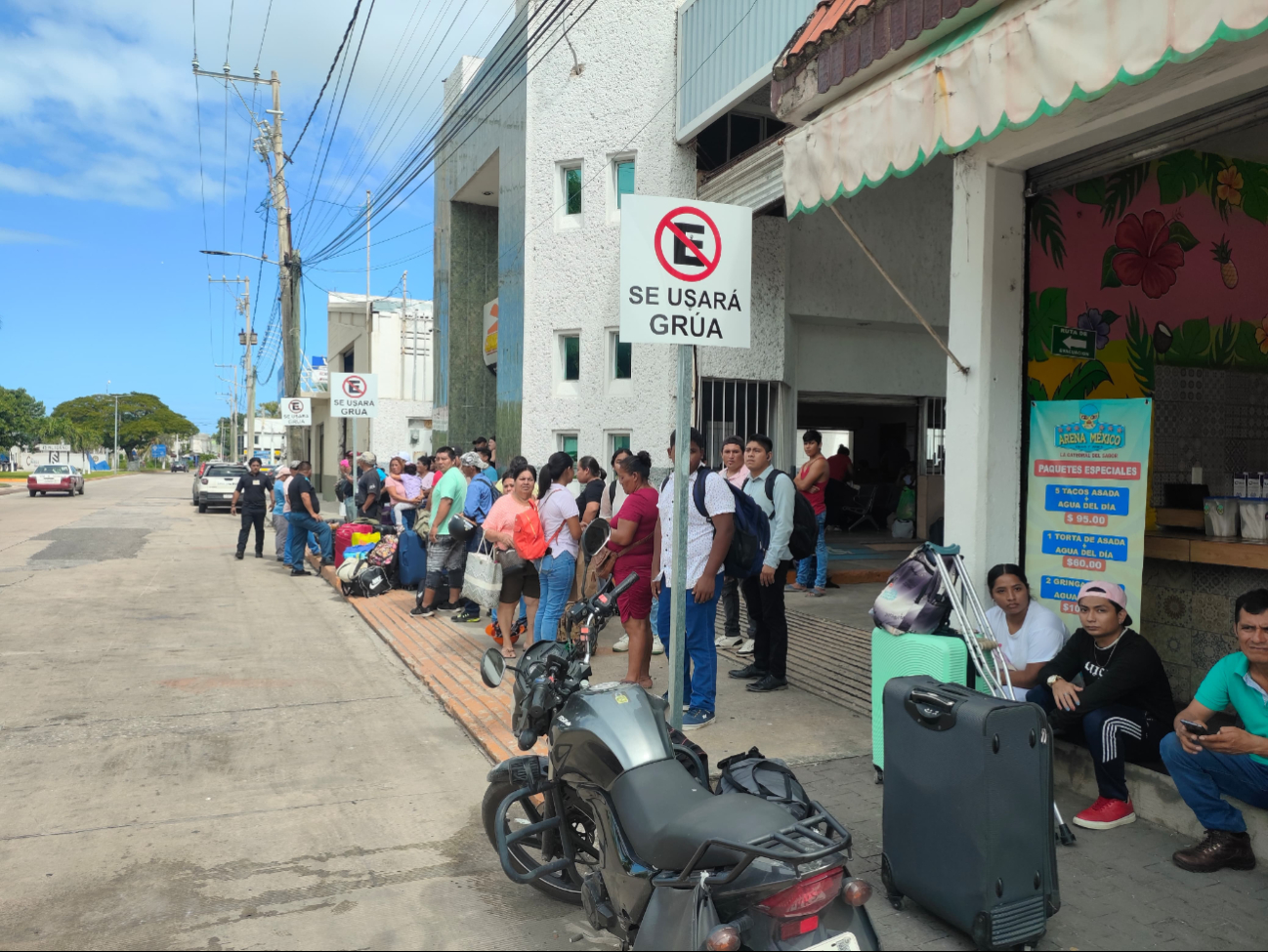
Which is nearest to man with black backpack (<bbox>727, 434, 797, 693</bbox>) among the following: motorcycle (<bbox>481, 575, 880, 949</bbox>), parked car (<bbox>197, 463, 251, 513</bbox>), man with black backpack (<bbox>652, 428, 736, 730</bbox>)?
man with black backpack (<bbox>652, 428, 736, 730</bbox>)

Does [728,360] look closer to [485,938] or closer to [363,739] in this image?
[363,739]

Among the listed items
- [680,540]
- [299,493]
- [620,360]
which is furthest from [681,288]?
[299,493]

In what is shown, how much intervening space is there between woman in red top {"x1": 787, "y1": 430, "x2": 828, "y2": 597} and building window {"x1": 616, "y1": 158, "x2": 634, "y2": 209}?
17.3ft

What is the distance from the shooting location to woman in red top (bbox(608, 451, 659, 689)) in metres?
5.90

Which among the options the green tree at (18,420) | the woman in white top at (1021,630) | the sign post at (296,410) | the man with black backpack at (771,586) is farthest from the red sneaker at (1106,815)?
the green tree at (18,420)

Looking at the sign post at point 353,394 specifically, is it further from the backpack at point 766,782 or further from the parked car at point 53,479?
the parked car at point 53,479

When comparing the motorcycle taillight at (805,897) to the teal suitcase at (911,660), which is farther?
the teal suitcase at (911,660)

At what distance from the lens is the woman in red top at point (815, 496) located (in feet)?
31.2

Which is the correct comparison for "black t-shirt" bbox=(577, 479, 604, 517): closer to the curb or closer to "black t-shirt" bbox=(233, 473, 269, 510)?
the curb

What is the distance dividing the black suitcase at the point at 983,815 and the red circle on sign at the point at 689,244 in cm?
208

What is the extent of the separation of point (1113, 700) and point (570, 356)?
10.9m

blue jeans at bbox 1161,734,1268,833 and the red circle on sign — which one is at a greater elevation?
the red circle on sign

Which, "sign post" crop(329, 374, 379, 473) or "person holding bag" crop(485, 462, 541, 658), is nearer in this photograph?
"person holding bag" crop(485, 462, 541, 658)

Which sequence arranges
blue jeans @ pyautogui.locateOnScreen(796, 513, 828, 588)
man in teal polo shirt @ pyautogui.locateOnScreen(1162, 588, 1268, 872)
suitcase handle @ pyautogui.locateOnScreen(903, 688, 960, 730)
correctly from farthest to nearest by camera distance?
blue jeans @ pyautogui.locateOnScreen(796, 513, 828, 588)
man in teal polo shirt @ pyautogui.locateOnScreen(1162, 588, 1268, 872)
suitcase handle @ pyautogui.locateOnScreen(903, 688, 960, 730)
